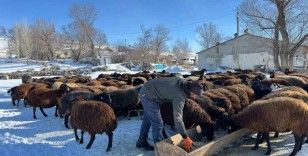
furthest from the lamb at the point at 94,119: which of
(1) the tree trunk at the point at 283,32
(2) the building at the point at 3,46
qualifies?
(2) the building at the point at 3,46

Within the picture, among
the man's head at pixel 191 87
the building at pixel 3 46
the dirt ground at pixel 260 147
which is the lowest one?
the dirt ground at pixel 260 147

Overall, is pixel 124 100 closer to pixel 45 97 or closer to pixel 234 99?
pixel 45 97

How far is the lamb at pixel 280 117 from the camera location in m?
7.35

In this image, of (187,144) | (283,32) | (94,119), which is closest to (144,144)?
(94,119)

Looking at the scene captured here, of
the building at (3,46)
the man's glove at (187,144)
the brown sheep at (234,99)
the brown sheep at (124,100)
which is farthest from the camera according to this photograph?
the building at (3,46)

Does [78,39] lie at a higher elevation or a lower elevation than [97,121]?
higher

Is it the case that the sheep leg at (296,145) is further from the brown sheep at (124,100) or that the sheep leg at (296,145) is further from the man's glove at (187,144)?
the brown sheep at (124,100)

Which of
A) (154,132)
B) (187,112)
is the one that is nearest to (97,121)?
(154,132)

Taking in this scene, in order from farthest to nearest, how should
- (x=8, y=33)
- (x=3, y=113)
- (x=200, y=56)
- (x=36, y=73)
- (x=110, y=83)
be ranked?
(x=8, y=33) → (x=200, y=56) → (x=36, y=73) → (x=110, y=83) → (x=3, y=113)

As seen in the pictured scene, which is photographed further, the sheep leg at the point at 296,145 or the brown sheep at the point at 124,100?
the brown sheep at the point at 124,100

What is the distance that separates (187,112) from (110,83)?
8039 mm

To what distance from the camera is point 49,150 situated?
27.6 feet

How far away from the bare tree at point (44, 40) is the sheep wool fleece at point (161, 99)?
7118 cm

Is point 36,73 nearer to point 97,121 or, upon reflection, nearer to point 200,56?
Result: point 200,56
